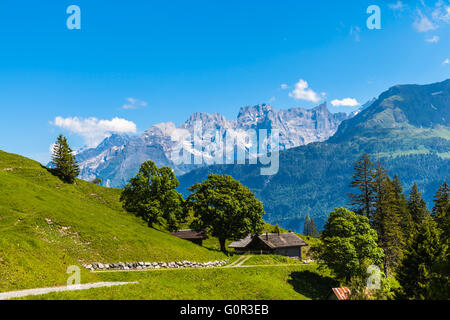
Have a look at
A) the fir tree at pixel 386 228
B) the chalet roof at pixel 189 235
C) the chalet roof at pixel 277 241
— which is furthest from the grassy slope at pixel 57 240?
the fir tree at pixel 386 228

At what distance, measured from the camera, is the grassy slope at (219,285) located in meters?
22.7

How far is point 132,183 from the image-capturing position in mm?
62594

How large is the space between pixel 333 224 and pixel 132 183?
41.9 meters

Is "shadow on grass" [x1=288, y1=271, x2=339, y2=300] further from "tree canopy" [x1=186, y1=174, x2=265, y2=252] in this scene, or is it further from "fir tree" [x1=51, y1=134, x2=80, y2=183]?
"fir tree" [x1=51, y1=134, x2=80, y2=183]

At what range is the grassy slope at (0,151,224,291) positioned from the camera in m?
26.0

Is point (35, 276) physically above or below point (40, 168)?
below

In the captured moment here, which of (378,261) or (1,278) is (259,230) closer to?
(378,261)

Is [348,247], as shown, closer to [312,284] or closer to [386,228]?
[312,284]

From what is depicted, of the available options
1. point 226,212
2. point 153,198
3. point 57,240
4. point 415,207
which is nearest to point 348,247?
point 226,212

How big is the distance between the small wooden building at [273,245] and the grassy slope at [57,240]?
22.4m

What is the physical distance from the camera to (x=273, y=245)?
79438 millimetres

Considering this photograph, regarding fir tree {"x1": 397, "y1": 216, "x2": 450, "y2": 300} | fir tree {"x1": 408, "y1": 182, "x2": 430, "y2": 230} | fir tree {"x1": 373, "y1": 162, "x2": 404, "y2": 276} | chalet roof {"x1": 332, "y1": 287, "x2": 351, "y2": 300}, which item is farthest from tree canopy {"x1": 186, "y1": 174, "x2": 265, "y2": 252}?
fir tree {"x1": 408, "y1": 182, "x2": 430, "y2": 230}

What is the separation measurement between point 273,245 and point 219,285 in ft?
158
